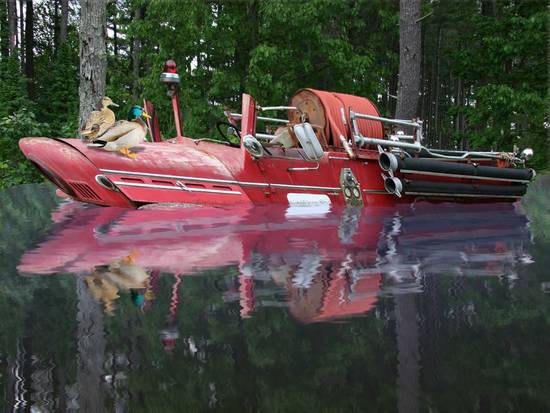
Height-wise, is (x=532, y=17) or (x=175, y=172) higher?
(x=532, y=17)

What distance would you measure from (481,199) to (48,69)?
20473 millimetres

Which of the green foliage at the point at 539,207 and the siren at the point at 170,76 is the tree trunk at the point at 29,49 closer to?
the siren at the point at 170,76

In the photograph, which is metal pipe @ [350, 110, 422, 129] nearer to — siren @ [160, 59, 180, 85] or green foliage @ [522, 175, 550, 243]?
green foliage @ [522, 175, 550, 243]

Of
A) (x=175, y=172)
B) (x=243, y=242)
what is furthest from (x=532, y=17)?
(x=243, y=242)

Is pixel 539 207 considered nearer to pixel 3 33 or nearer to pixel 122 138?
pixel 122 138

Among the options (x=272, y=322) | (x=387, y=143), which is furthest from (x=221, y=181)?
(x=272, y=322)

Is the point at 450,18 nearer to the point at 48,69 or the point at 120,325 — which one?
the point at 48,69

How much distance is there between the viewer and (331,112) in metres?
7.46

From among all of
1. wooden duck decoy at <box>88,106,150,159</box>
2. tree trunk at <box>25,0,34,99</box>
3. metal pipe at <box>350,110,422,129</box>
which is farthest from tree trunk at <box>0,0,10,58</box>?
metal pipe at <box>350,110,422,129</box>

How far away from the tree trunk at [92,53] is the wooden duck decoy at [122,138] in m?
3.68

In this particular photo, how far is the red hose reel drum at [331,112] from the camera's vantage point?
740cm

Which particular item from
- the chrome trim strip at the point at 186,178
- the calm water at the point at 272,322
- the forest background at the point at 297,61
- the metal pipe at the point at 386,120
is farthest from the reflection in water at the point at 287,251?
the forest background at the point at 297,61

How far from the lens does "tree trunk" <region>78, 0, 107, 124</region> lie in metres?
9.47

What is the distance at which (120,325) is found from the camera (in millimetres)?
2355
